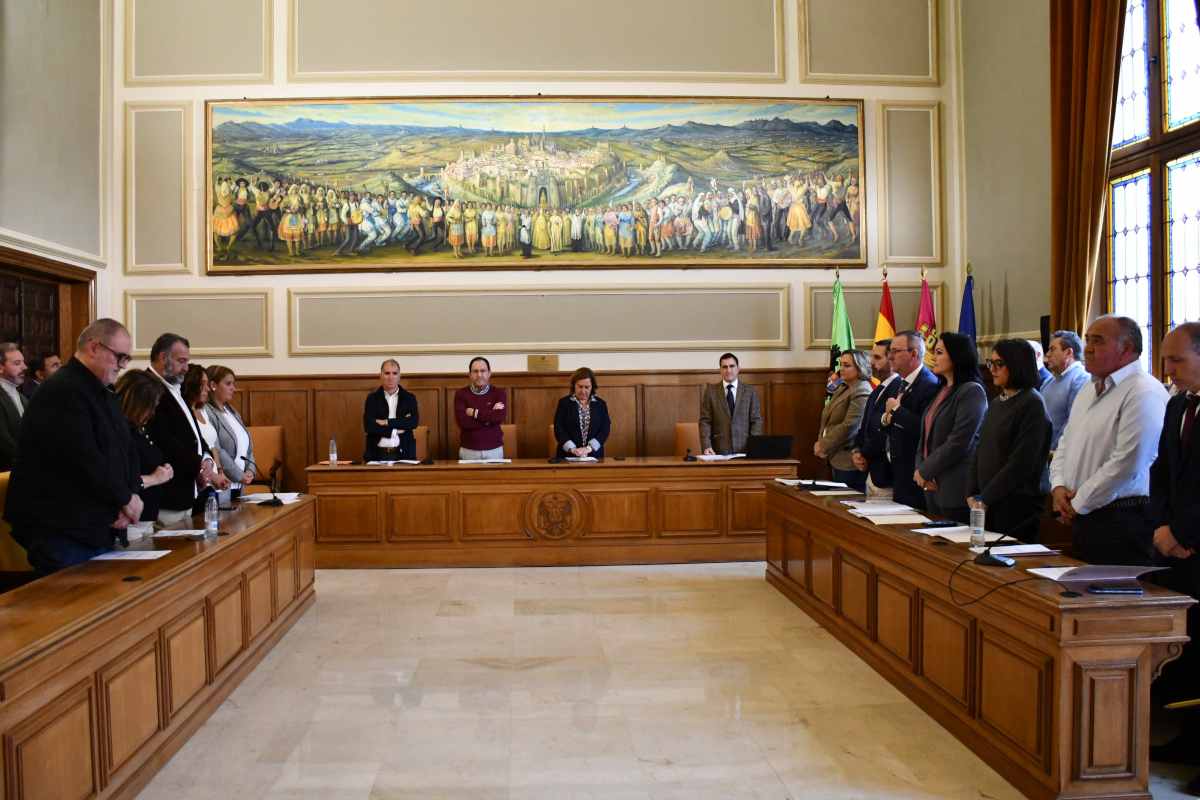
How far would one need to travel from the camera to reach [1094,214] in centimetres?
705

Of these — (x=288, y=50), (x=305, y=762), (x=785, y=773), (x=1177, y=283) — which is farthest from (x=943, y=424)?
A: (x=288, y=50)

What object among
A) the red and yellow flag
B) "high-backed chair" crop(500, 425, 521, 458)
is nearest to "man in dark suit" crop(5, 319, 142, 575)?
"high-backed chair" crop(500, 425, 521, 458)

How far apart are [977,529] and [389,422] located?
215 inches

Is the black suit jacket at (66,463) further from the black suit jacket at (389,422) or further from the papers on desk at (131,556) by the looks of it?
the black suit jacket at (389,422)

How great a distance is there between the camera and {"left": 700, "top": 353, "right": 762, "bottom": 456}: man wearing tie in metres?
8.44

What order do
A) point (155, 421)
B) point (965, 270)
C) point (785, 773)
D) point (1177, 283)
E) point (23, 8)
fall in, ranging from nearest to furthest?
point (785, 773), point (155, 421), point (1177, 283), point (23, 8), point (965, 270)

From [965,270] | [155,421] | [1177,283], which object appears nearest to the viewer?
[155,421]

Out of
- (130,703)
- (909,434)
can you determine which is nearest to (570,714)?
(130,703)

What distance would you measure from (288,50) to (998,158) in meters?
7.41

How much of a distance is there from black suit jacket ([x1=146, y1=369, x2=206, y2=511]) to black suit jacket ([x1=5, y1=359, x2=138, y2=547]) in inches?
39.5

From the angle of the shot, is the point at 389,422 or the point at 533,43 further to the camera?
the point at 533,43

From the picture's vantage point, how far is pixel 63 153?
338 inches

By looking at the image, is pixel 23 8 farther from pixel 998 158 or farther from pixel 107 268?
pixel 998 158

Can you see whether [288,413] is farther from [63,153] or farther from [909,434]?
[909,434]
